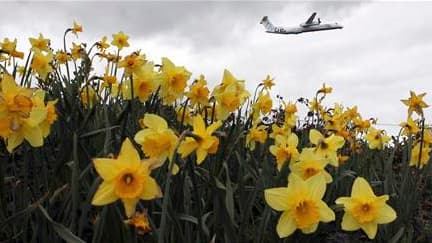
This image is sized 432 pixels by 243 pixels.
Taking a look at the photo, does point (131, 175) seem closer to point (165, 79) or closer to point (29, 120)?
point (29, 120)

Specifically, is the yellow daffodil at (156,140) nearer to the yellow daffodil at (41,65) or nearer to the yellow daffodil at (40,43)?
the yellow daffodil at (41,65)

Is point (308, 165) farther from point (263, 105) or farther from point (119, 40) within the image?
point (119, 40)

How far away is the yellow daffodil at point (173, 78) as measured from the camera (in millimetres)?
2497

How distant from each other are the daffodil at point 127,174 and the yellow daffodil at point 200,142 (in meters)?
0.39

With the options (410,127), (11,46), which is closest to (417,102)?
(410,127)

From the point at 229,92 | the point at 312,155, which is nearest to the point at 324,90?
the point at 229,92

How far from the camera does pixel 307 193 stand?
166 centimetres

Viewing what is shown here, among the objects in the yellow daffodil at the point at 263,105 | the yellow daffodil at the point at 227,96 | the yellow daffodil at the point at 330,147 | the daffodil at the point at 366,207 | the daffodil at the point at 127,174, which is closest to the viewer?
the daffodil at the point at 127,174

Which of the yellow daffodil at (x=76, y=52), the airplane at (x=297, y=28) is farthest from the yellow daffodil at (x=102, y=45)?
the airplane at (x=297, y=28)

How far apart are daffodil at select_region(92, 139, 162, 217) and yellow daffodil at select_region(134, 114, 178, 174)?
28 cm

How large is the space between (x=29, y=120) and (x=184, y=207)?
26.4 inches

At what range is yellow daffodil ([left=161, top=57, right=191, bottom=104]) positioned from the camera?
250 cm

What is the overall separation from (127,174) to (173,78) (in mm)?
1222

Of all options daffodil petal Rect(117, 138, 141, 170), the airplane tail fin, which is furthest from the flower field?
the airplane tail fin
